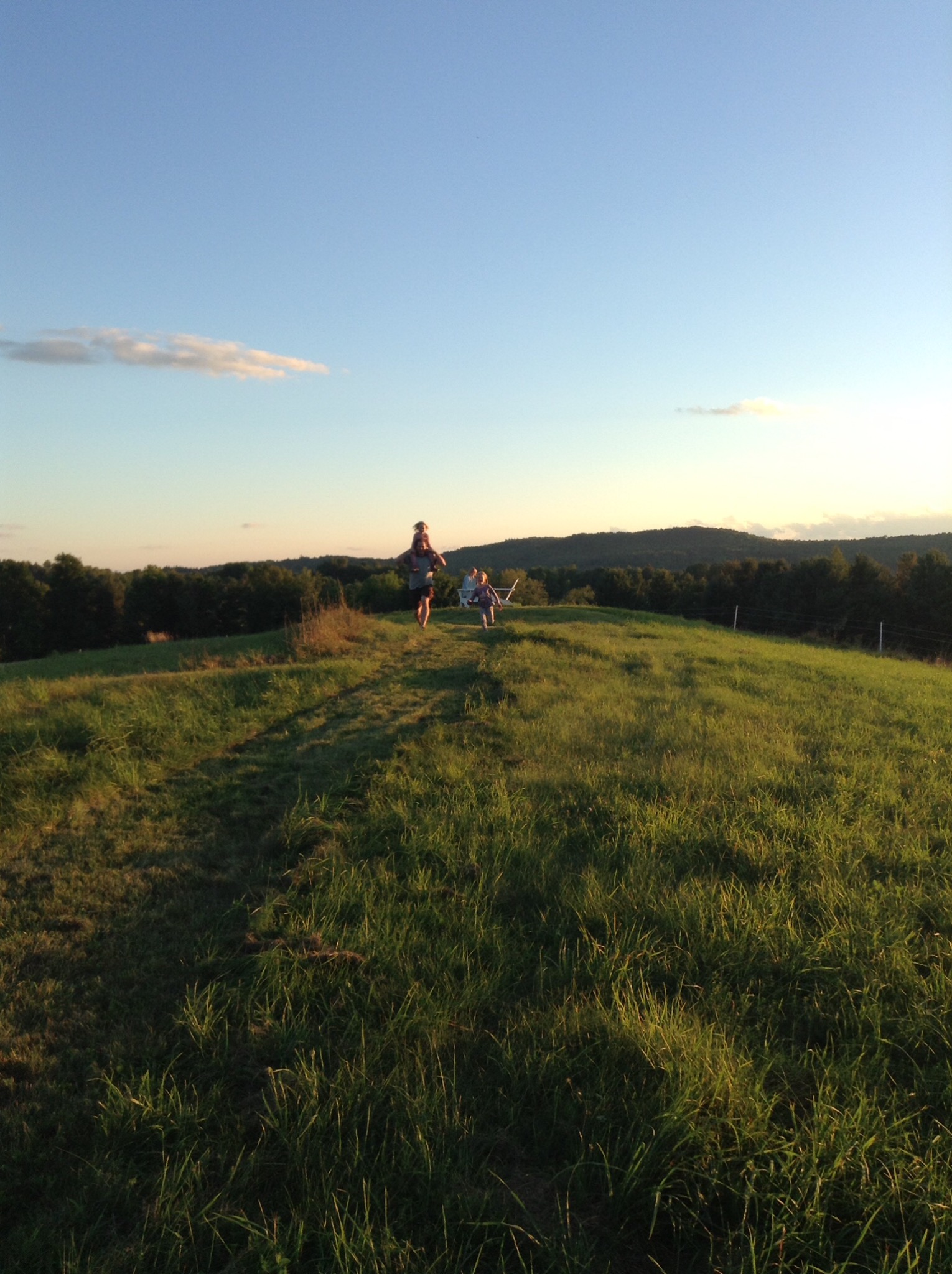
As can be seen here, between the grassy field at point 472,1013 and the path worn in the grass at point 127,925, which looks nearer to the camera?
the grassy field at point 472,1013

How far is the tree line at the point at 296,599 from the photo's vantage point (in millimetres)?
48188

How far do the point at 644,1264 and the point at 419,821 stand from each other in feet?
10.0

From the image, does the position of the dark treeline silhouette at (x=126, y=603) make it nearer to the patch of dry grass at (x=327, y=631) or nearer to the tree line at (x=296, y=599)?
the tree line at (x=296, y=599)

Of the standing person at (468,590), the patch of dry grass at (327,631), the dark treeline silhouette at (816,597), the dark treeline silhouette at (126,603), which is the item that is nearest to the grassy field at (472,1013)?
the patch of dry grass at (327,631)

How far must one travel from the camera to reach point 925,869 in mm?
4309

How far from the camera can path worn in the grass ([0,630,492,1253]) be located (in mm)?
2389

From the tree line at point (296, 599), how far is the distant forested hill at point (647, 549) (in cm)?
4171

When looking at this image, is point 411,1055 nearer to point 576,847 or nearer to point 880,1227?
point 880,1227

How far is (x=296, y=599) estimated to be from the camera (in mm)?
53219

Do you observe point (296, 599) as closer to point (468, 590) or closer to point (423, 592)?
point (468, 590)

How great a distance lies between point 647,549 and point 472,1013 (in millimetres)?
140603

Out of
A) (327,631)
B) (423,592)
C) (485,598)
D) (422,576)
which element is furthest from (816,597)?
(327,631)

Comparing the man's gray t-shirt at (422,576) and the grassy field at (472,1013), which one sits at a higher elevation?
the man's gray t-shirt at (422,576)

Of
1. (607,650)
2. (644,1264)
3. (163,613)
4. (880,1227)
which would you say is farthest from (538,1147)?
(163,613)
